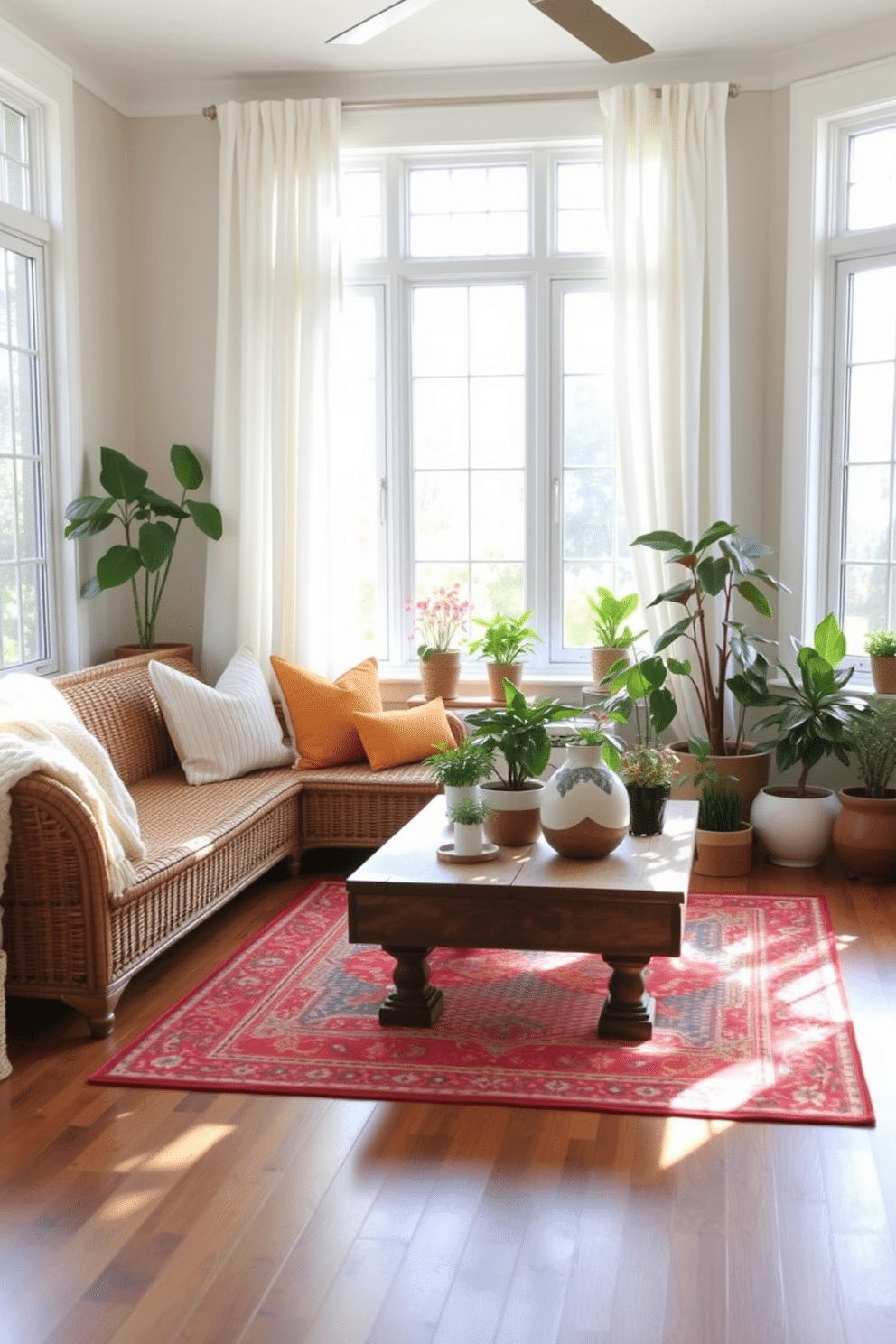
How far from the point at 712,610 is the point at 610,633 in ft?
1.38

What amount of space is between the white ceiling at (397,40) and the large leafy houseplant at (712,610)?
186cm

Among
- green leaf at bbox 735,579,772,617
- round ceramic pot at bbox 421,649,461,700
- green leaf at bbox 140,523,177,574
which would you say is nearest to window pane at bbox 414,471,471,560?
round ceramic pot at bbox 421,649,461,700

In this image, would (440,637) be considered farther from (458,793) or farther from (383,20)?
(383,20)

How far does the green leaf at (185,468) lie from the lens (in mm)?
5582

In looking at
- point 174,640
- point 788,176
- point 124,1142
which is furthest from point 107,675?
point 788,176

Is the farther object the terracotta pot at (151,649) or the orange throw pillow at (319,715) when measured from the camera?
the terracotta pot at (151,649)

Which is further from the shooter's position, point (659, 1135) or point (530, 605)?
point (530, 605)

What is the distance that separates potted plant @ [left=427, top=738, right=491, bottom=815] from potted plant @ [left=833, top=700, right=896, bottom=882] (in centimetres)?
191

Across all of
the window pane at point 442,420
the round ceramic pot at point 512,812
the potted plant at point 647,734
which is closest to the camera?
the round ceramic pot at point 512,812

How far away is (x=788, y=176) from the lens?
5.31 meters

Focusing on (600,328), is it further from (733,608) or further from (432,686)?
(432,686)

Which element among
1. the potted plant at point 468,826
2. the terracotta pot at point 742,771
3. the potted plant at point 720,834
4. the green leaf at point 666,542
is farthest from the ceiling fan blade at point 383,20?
the terracotta pot at point 742,771

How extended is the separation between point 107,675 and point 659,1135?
2785 millimetres

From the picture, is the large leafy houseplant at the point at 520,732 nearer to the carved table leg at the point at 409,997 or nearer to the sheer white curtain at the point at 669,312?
the carved table leg at the point at 409,997
